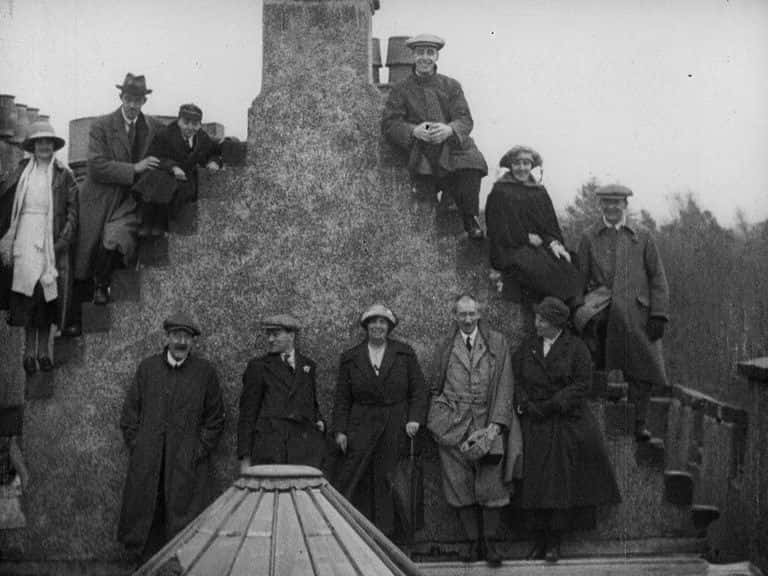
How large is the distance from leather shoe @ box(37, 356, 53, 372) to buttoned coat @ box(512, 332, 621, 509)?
399 cm

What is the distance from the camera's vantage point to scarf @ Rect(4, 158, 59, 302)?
11.7 metres

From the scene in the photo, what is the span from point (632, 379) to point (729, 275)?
856 centimetres

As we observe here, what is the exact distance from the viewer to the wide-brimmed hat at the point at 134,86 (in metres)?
12.0

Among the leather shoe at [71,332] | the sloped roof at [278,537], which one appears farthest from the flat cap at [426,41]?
the sloped roof at [278,537]

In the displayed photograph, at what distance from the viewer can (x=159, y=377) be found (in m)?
11.6

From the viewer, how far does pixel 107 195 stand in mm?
11969

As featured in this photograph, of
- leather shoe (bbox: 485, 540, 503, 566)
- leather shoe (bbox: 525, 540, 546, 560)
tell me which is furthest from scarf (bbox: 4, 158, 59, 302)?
leather shoe (bbox: 525, 540, 546, 560)

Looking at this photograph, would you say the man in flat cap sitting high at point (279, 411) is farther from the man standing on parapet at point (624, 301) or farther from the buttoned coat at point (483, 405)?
the man standing on parapet at point (624, 301)

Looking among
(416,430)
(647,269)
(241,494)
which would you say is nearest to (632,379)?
(647,269)

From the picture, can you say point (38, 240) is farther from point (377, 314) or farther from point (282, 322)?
point (377, 314)

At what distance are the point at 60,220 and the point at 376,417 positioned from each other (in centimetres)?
317

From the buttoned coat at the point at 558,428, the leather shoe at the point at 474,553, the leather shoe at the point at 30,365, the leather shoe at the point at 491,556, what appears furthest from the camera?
the leather shoe at the point at 30,365

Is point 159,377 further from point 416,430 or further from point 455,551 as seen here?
point 455,551

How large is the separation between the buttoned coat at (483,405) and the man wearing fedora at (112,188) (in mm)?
2935
